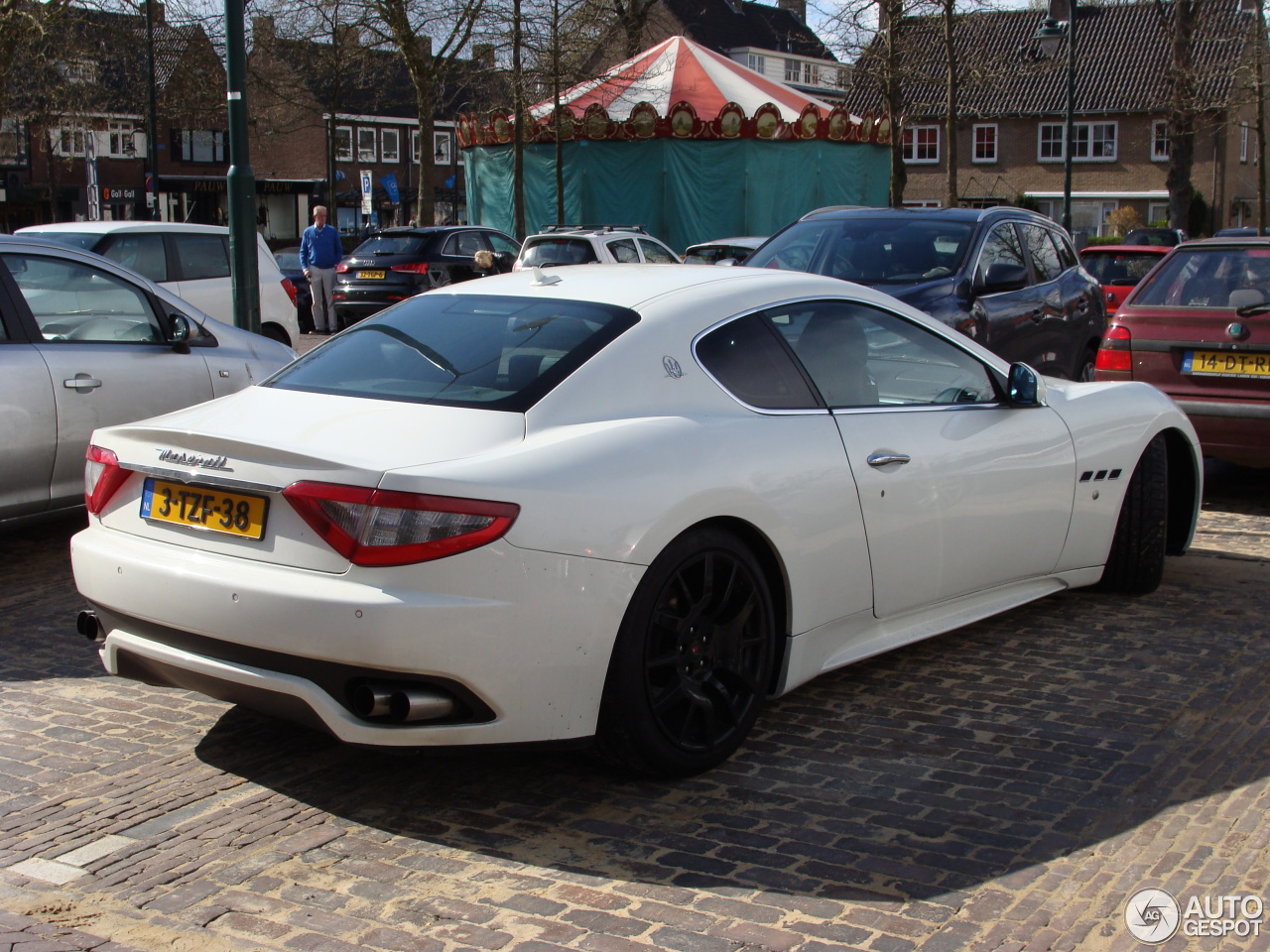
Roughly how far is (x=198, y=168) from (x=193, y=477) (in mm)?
69656

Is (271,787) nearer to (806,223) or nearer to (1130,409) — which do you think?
(1130,409)

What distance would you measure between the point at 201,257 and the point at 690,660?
10328 millimetres

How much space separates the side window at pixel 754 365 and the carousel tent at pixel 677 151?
2499cm

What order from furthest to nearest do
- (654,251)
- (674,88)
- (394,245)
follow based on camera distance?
(674,88), (394,245), (654,251)

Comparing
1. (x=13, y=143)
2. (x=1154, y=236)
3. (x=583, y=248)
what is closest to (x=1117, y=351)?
(x=583, y=248)

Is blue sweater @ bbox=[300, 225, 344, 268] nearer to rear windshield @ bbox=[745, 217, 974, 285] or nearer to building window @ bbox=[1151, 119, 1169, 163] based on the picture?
rear windshield @ bbox=[745, 217, 974, 285]

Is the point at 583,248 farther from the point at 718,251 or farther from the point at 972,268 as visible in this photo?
the point at 972,268

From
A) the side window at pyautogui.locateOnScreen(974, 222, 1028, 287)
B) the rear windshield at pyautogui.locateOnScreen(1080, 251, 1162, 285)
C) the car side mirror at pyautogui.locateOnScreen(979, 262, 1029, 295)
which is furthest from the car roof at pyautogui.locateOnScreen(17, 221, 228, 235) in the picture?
the rear windshield at pyautogui.locateOnScreen(1080, 251, 1162, 285)

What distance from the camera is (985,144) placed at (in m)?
61.3

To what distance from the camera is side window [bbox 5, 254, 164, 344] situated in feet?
22.5

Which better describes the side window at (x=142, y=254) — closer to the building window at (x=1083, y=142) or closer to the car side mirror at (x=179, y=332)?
the car side mirror at (x=179, y=332)

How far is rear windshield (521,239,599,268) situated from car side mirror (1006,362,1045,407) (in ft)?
43.6

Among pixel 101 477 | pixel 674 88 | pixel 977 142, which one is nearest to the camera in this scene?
pixel 101 477

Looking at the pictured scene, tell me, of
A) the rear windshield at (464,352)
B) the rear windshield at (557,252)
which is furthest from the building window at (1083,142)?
the rear windshield at (464,352)
